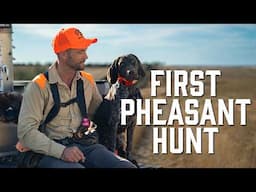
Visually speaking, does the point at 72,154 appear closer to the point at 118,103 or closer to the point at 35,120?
the point at 35,120

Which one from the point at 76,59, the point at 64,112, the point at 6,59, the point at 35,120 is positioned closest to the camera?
the point at 35,120

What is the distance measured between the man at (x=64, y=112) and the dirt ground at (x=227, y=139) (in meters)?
0.31

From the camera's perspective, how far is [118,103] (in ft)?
17.5

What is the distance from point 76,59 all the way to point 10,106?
70 centimetres

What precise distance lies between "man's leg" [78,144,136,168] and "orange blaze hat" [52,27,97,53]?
846 millimetres

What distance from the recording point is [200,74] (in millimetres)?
5488

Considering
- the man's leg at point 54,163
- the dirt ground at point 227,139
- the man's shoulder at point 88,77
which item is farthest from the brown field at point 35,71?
the man's leg at point 54,163

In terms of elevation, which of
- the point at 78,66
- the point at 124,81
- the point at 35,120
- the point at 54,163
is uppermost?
the point at 78,66

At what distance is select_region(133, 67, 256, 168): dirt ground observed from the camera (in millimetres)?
5473

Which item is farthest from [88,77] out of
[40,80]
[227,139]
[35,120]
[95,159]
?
[227,139]
